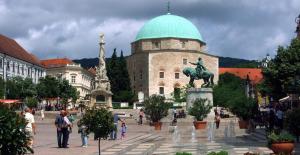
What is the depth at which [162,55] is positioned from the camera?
124 meters

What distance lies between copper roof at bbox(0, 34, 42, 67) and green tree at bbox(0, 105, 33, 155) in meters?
82.0

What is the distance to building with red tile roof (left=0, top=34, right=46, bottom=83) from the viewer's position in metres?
93.2

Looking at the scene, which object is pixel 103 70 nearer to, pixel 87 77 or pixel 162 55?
pixel 162 55

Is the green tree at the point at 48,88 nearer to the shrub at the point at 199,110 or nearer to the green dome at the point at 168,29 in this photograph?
the green dome at the point at 168,29

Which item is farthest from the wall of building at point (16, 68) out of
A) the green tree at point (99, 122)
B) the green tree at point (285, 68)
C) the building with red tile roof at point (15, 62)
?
the green tree at point (99, 122)

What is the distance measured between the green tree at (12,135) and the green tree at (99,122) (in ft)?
21.9

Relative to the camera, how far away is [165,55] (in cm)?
12425

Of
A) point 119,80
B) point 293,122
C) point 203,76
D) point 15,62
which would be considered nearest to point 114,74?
point 119,80

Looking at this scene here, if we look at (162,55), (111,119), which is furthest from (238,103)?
(162,55)

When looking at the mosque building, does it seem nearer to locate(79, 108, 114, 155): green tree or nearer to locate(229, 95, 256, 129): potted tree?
locate(229, 95, 256, 129): potted tree

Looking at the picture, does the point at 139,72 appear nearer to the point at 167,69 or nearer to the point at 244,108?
the point at 167,69

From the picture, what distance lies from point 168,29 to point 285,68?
248 feet

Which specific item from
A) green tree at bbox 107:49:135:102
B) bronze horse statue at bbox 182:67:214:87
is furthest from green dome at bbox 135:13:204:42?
bronze horse statue at bbox 182:67:214:87

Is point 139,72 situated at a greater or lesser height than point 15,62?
greater
